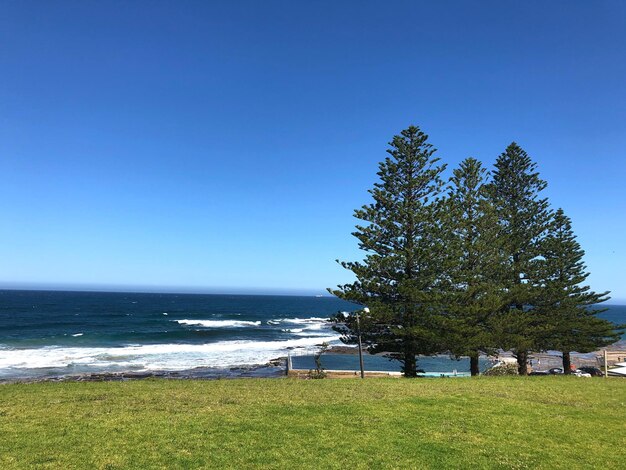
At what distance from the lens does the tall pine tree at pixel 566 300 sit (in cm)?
2352

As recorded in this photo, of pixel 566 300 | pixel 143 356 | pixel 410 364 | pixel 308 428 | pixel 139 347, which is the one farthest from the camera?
pixel 139 347

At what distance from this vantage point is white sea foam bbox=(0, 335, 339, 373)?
3006 cm

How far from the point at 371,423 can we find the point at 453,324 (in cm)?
1122

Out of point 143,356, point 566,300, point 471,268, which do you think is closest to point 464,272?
point 471,268

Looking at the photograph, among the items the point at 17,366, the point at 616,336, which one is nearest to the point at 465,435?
the point at 616,336

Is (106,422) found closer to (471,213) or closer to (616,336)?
(471,213)

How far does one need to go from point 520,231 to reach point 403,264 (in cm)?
876

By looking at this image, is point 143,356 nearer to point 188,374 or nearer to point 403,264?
point 188,374

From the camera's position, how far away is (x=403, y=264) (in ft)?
63.2

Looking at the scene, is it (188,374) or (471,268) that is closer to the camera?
(471,268)

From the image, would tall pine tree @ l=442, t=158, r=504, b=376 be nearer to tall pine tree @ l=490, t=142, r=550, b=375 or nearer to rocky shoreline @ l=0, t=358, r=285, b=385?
tall pine tree @ l=490, t=142, r=550, b=375

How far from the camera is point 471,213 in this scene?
21547 millimetres

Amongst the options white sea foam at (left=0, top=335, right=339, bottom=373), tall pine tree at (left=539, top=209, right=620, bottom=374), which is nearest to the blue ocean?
white sea foam at (left=0, top=335, right=339, bottom=373)

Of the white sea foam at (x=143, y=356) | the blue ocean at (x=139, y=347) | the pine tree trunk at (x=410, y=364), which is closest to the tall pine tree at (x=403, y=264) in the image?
the pine tree trunk at (x=410, y=364)
